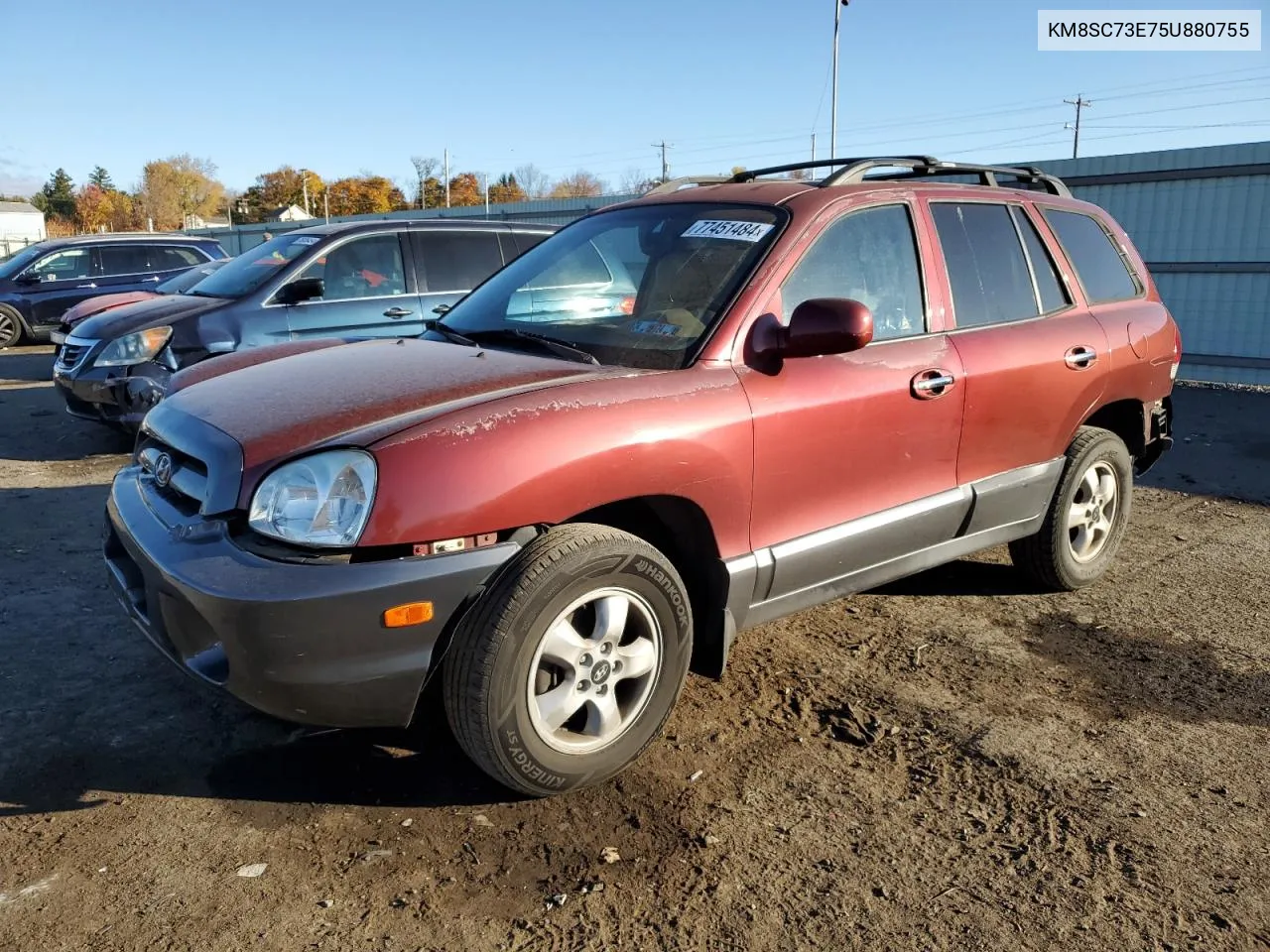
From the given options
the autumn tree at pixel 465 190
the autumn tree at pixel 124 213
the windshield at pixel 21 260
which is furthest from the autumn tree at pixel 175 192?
the windshield at pixel 21 260

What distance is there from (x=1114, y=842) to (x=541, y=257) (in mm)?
3018

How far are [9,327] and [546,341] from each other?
14326 mm

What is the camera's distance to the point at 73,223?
301ft

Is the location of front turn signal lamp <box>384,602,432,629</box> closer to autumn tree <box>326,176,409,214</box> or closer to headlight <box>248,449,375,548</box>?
headlight <box>248,449,375,548</box>

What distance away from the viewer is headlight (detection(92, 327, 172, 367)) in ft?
23.1

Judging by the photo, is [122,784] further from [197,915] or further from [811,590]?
[811,590]

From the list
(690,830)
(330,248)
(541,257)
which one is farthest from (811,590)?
(330,248)

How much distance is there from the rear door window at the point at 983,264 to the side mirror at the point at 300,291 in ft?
16.1

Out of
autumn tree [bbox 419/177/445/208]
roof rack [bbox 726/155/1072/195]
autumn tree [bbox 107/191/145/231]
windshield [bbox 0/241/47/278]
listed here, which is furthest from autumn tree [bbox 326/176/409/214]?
roof rack [bbox 726/155/1072/195]

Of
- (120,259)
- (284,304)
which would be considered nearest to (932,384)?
(284,304)

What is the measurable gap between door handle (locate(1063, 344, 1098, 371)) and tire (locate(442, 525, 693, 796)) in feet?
7.59

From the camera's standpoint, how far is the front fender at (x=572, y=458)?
8.04 ft

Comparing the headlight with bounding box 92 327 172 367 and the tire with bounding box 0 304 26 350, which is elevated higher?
the headlight with bounding box 92 327 172 367

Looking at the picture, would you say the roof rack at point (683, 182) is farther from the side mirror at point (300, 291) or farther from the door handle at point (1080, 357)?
the side mirror at point (300, 291)
